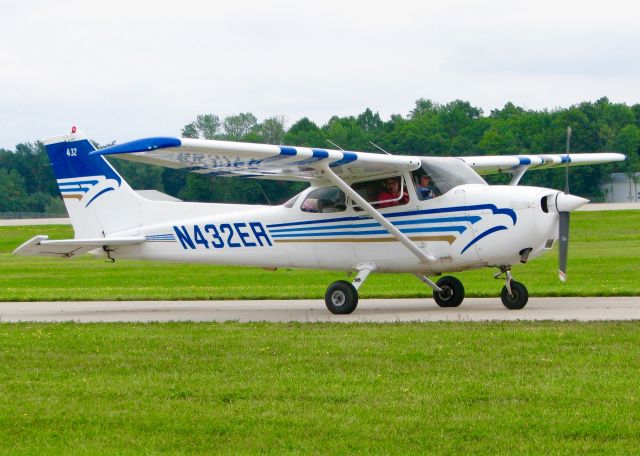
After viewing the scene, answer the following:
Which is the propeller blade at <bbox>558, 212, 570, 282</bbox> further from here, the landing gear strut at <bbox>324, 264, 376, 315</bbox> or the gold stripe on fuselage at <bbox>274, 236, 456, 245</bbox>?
the landing gear strut at <bbox>324, 264, 376, 315</bbox>

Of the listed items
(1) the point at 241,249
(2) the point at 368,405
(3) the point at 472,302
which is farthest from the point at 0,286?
(2) the point at 368,405

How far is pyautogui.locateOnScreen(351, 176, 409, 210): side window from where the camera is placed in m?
17.5

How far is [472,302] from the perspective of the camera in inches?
761

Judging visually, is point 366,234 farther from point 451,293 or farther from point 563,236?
point 563,236

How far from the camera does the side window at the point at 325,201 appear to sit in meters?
17.9

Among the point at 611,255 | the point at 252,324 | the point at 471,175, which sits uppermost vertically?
the point at 471,175

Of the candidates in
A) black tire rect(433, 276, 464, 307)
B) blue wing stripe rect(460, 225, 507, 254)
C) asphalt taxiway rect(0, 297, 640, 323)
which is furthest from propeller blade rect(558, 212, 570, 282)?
black tire rect(433, 276, 464, 307)

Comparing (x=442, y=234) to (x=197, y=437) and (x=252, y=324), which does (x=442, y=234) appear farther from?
(x=197, y=437)

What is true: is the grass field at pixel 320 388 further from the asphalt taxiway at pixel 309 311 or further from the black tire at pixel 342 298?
the black tire at pixel 342 298

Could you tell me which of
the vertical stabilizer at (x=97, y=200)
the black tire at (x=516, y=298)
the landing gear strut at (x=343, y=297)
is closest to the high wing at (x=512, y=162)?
the black tire at (x=516, y=298)

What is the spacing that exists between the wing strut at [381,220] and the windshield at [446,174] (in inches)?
36.0

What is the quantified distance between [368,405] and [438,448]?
1.45 metres

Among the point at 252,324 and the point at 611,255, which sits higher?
the point at 252,324

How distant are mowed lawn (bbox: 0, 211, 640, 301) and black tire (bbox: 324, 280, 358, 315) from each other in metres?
4.00
